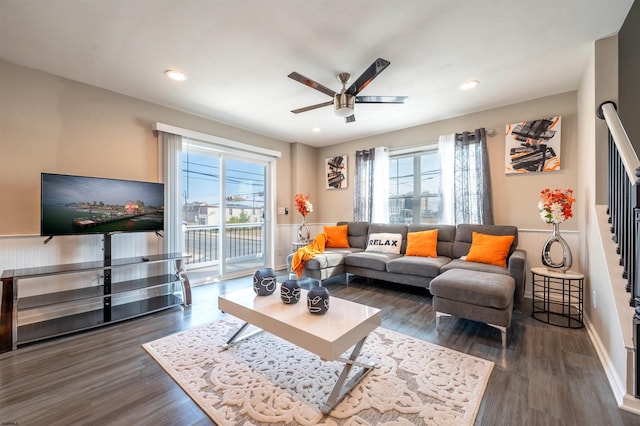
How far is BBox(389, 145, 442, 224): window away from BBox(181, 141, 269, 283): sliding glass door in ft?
7.98

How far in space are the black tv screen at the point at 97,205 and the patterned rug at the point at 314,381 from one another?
136cm

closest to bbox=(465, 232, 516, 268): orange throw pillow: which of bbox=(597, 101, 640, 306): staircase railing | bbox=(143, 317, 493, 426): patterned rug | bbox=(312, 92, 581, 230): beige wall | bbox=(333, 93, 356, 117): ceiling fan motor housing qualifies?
bbox=(312, 92, 581, 230): beige wall

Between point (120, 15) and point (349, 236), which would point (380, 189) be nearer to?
point (349, 236)

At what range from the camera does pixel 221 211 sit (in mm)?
4359

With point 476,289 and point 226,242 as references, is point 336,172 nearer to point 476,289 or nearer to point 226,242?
point 226,242

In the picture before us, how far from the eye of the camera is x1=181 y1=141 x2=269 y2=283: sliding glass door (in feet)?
13.4

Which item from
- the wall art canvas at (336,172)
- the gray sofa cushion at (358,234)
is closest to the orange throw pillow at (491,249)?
the gray sofa cushion at (358,234)

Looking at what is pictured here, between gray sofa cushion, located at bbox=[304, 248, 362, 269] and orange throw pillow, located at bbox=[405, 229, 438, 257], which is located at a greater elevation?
orange throw pillow, located at bbox=[405, 229, 438, 257]

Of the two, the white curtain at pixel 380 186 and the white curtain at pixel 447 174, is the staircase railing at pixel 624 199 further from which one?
the white curtain at pixel 380 186

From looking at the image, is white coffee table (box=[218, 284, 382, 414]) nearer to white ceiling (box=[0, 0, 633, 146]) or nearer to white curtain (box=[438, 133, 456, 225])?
white ceiling (box=[0, 0, 633, 146])

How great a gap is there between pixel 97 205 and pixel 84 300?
3.46 ft

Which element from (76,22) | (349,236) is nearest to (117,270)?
(76,22)

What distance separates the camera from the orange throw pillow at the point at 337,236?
479cm

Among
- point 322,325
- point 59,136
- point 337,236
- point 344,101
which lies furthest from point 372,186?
point 59,136
